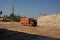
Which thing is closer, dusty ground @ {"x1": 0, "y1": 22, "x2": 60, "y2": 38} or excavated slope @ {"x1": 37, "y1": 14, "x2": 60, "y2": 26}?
dusty ground @ {"x1": 0, "y1": 22, "x2": 60, "y2": 38}

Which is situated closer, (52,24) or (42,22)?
(52,24)

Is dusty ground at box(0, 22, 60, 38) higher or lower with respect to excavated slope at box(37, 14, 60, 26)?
lower

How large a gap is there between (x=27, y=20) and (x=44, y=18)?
7908 mm

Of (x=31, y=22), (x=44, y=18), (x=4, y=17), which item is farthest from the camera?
(x=4, y=17)

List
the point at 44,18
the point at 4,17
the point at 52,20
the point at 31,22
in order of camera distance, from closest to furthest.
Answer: the point at 31,22 → the point at 52,20 → the point at 44,18 → the point at 4,17

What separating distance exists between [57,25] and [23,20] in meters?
10.5

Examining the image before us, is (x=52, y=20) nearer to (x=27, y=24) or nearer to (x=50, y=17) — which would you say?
(x=50, y=17)

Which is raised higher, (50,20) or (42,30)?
(50,20)

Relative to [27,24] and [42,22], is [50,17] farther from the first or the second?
[27,24]

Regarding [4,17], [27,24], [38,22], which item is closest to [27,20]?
[27,24]

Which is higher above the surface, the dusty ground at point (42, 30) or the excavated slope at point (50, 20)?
the excavated slope at point (50, 20)

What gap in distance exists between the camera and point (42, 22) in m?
56.8

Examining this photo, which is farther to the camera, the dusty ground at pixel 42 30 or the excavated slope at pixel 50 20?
the excavated slope at pixel 50 20

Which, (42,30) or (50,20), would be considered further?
(50,20)
